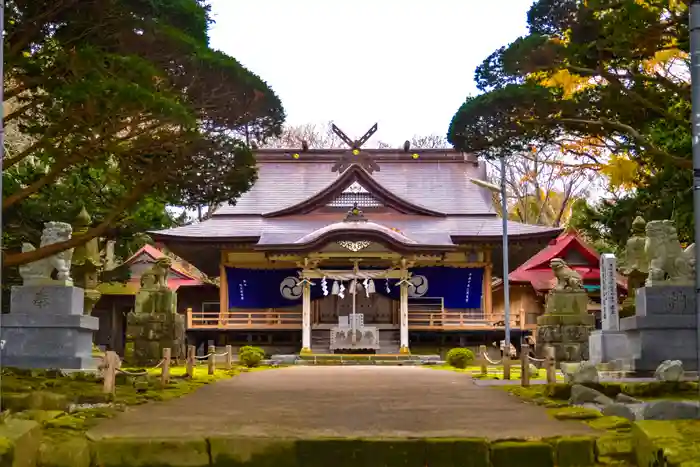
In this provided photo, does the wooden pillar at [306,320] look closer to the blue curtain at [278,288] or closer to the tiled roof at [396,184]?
the blue curtain at [278,288]

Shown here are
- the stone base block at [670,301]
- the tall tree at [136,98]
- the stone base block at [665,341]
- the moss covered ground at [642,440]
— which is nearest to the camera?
the moss covered ground at [642,440]

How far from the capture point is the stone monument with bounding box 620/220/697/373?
1276cm

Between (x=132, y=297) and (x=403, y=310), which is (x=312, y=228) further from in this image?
(x=132, y=297)

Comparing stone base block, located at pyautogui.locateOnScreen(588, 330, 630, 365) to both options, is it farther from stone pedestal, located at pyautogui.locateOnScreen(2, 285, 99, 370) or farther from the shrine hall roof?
the shrine hall roof

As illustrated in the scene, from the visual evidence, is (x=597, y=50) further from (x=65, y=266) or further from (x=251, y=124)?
(x=65, y=266)

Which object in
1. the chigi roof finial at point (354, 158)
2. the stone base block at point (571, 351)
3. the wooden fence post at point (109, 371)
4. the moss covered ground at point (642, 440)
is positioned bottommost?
the stone base block at point (571, 351)

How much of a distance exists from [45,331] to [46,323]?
0.14 metres

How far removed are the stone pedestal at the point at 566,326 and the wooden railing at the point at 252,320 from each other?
46.8ft

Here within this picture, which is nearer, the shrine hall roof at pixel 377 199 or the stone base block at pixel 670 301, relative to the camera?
the stone base block at pixel 670 301

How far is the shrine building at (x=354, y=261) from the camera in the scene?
32.9 meters

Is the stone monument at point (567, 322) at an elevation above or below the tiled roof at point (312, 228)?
below

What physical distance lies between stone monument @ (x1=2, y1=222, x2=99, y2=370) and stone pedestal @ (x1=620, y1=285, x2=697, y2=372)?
9130 millimetres

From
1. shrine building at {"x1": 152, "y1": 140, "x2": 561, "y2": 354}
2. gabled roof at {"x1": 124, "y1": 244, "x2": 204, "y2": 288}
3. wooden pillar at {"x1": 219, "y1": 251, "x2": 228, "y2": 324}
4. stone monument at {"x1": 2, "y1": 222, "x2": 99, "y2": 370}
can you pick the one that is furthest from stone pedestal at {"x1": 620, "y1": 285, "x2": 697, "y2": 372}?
gabled roof at {"x1": 124, "y1": 244, "x2": 204, "y2": 288}

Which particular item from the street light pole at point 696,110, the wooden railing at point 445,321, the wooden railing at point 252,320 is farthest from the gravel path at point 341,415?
the wooden railing at point 252,320
